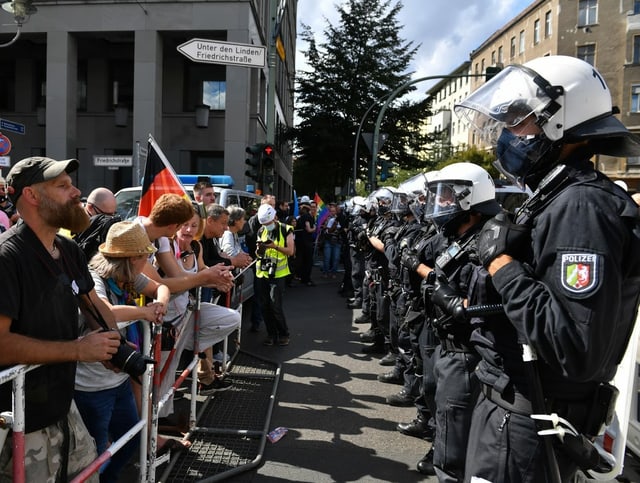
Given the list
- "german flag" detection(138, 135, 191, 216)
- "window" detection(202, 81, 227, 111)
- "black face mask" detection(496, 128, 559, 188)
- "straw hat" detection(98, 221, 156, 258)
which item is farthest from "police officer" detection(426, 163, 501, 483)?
"window" detection(202, 81, 227, 111)

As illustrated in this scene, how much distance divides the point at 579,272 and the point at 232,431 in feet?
11.6

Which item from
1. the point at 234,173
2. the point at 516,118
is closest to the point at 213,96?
the point at 234,173

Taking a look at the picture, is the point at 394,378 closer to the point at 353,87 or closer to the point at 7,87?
the point at 7,87

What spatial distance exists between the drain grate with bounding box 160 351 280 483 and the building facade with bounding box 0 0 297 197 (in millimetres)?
12772

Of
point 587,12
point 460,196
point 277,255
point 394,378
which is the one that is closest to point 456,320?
point 460,196

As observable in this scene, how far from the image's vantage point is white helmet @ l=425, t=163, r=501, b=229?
3699 millimetres

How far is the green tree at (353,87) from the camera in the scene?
30.4 meters

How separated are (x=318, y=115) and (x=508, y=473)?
29864mm

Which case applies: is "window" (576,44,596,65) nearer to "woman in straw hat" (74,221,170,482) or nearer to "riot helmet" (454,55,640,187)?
"riot helmet" (454,55,640,187)

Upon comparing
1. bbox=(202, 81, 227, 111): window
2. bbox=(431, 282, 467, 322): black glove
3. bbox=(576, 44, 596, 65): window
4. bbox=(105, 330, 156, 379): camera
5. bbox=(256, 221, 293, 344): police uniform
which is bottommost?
bbox=(256, 221, 293, 344): police uniform

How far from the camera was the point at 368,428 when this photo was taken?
467 centimetres

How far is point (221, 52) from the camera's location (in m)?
7.86

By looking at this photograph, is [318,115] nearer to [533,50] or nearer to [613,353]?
[533,50]

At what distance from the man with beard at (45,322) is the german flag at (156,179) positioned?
82.4 inches
